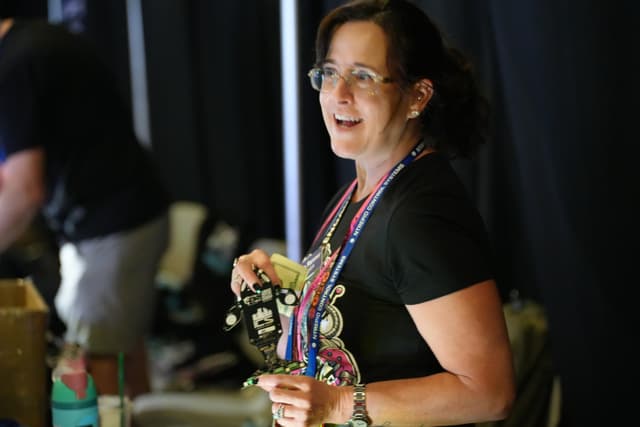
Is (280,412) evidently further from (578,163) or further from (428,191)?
(578,163)

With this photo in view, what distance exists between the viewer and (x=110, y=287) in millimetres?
2354

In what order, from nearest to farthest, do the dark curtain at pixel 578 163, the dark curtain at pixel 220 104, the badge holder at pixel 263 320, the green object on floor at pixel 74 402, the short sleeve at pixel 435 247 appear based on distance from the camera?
the short sleeve at pixel 435 247
the badge holder at pixel 263 320
the green object on floor at pixel 74 402
the dark curtain at pixel 578 163
the dark curtain at pixel 220 104

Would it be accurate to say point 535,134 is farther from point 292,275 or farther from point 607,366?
→ point 292,275

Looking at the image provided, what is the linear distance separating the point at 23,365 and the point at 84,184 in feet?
2.77

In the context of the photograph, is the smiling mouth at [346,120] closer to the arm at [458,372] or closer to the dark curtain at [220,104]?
the arm at [458,372]

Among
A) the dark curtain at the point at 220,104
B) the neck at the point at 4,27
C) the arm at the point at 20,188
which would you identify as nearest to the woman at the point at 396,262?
the arm at the point at 20,188

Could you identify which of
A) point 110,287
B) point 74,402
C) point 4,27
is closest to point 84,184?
point 110,287

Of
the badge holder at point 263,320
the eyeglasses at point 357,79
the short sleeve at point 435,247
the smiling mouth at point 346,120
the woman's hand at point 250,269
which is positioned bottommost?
the badge holder at point 263,320

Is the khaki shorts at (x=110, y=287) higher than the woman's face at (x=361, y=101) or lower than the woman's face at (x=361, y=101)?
lower

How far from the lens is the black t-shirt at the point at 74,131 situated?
2084 millimetres

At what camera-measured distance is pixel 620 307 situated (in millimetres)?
1819

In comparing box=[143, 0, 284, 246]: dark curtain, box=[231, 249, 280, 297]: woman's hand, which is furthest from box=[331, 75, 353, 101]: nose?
box=[143, 0, 284, 246]: dark curtain

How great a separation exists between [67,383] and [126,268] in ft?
3.06

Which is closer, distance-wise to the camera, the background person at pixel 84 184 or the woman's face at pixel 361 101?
the woman's face at pixel 361 101
